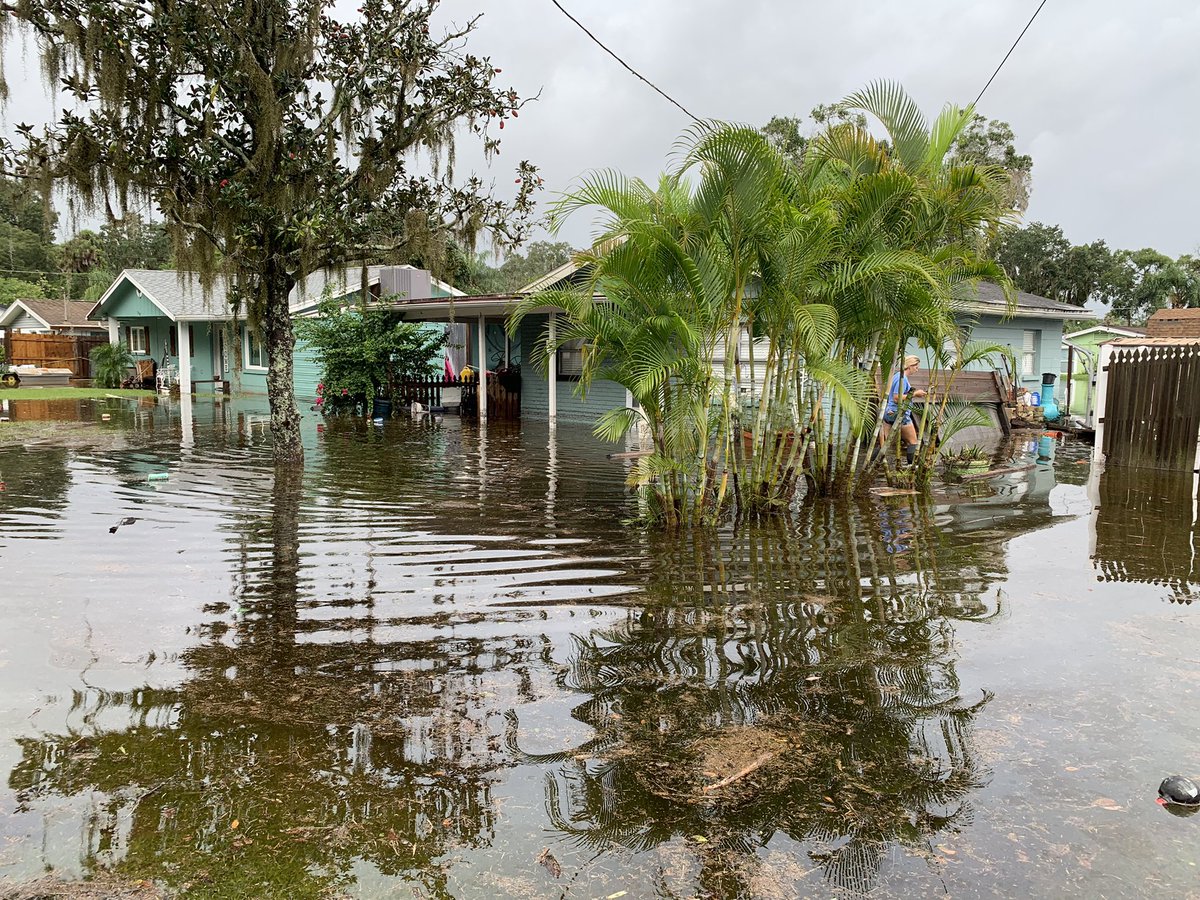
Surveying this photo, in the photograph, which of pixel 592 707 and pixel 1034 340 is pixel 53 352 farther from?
pixel 592 707

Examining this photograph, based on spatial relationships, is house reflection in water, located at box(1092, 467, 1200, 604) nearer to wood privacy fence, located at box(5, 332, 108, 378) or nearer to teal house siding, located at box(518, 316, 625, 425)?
teal house siding, located at box(518, 316, 625, 425)

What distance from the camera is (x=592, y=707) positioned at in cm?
431

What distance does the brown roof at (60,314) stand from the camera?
40625 mm

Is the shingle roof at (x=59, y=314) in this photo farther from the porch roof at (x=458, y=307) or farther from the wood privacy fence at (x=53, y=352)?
the porch roof at (x=458, y=307)

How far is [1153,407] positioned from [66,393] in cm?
A: 2883

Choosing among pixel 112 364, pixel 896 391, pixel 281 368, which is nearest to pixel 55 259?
pixel 112 364

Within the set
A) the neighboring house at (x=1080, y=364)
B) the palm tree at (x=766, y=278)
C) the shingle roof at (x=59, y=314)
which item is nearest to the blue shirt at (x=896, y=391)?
the palm tree at (x=766, y=278)

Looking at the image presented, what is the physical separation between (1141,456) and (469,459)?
9.64m

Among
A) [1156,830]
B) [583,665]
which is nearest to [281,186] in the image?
[583,665]

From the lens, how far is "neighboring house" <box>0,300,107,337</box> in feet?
133

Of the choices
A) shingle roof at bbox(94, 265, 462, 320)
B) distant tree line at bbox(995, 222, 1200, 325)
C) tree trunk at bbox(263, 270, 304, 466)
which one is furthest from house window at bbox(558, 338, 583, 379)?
distant tree line at bbox(995, 222, 1200, 325)

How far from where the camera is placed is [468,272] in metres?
38.8

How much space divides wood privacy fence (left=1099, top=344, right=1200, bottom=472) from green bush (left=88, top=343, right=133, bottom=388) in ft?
102

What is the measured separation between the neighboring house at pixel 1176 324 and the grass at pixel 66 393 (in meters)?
28.9
